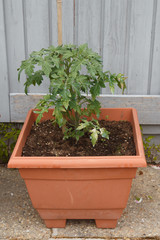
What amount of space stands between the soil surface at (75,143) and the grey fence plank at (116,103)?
0.36 m

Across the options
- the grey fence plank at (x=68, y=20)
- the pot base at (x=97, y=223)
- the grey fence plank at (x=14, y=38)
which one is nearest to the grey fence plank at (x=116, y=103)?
the grey fence plank at (x=14, y=38)

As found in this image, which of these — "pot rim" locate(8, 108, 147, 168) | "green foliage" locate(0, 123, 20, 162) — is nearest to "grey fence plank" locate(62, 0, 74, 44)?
"green foliage" locate(0, 123, 20, 162)

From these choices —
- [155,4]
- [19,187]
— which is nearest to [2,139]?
[19,187]

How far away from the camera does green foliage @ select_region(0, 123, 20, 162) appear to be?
2.88 metres

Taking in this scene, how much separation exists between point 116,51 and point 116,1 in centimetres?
39

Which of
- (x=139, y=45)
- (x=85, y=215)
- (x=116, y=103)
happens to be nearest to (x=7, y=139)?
(x=116, y=103)

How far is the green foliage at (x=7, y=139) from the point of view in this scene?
9.45 feet

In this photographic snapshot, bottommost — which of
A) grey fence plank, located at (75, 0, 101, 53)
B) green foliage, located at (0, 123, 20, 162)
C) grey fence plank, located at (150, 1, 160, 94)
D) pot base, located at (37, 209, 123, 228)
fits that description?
pot base, located at (37, 209, 123, 228)

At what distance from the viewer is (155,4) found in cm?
267

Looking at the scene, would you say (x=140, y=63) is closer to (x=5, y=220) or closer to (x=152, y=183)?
(x=152, y=183)

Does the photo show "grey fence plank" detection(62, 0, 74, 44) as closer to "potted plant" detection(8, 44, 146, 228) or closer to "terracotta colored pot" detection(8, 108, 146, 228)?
"potted plant" detection(8, 44, 146, 228)

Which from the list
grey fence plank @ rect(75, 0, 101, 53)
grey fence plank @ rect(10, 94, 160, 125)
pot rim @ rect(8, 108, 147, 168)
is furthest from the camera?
grey fence plank @ rect(10, 94, 160, 125)

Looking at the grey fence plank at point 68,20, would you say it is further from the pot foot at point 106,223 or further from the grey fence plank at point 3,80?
the pot foot at point 106,223

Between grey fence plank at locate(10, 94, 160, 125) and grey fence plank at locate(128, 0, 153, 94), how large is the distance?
0.26 feet
